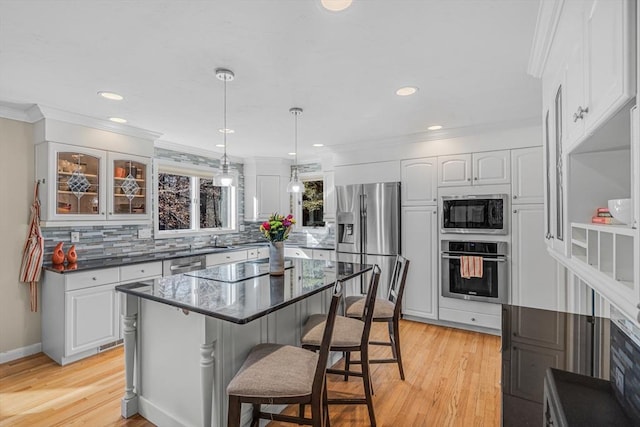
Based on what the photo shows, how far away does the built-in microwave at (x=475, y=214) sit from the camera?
11.5 feet

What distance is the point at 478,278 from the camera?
3.61m

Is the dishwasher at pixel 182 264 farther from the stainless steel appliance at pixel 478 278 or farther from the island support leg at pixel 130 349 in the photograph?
the stainless steel appliance at pixel 478 278

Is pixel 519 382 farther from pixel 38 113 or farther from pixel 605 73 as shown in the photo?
pixel 38 113

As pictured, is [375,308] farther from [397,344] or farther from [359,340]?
[359,340]

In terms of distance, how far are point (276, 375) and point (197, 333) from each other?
0.59m

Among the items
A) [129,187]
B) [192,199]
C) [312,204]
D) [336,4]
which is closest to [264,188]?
[312,204]

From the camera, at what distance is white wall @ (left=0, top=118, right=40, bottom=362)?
2949 mm

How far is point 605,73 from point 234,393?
1.85m

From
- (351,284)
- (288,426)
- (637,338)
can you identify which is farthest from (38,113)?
(637,338)

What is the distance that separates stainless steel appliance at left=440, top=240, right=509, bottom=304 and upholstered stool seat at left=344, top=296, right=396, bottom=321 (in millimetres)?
1382

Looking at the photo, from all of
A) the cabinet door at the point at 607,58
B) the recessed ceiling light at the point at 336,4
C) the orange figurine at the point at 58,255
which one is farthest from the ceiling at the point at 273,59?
the orange figurine at the point at 58,255

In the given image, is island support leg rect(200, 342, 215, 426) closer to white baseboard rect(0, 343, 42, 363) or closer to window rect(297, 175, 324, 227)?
white baseboard rect(0, 343, 42, 363)

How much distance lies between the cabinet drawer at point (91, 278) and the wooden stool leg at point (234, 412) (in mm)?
2321

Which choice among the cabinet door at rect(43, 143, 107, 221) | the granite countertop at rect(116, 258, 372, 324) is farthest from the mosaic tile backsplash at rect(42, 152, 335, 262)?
the granite countertop at rect(116, 258, 372, 324)
